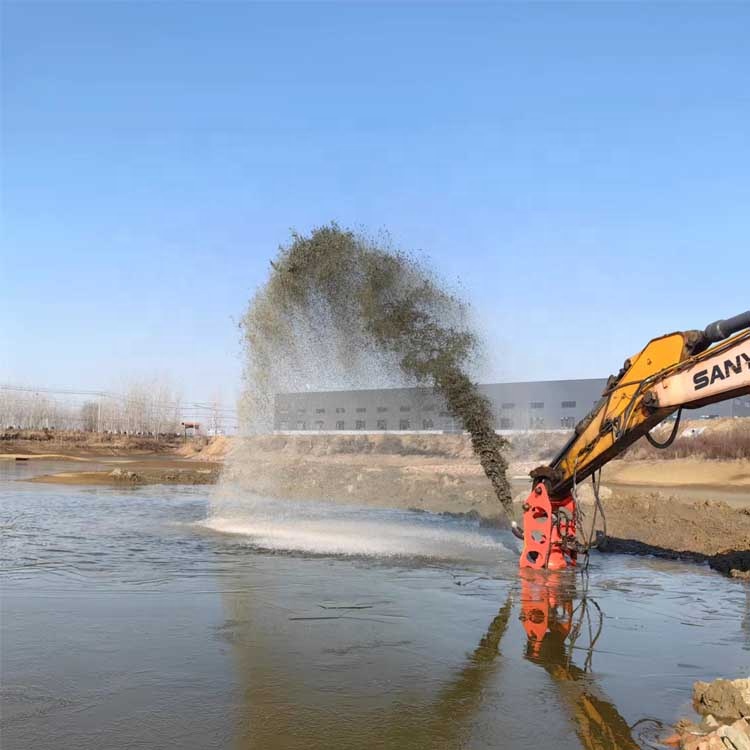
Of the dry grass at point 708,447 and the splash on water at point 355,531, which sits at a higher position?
the dry grass at point 708,447

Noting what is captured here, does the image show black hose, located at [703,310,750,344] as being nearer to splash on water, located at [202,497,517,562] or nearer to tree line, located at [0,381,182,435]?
splash on water, located at [202,497,517,562]

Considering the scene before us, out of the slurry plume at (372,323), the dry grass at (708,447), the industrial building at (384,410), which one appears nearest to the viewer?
the slurry plume at (372,323)

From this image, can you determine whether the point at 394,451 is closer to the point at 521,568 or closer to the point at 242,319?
the point at 242,319

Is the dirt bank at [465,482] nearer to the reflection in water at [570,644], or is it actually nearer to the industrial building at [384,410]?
the industrial building at [384,410]

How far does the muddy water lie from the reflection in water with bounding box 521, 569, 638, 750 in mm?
28

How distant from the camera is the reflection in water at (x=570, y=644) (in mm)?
5471

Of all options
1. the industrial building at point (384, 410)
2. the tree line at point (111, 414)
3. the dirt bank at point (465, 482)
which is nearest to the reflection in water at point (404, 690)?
the dirt bank at point (465, 482)

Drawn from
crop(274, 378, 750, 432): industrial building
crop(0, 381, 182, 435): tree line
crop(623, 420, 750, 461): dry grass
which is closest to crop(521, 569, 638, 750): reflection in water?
crop(274, 378, 750, 432): industrial building

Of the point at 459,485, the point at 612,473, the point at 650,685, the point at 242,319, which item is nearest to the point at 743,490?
the point at 612,473

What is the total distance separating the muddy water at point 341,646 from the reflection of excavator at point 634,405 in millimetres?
829

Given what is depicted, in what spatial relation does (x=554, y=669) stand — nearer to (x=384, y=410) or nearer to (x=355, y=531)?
(x=355, y=531)

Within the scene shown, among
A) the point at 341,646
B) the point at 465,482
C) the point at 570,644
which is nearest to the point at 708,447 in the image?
the point at 465,482

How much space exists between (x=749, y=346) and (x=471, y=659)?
4662 mm

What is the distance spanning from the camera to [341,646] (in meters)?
7.50
